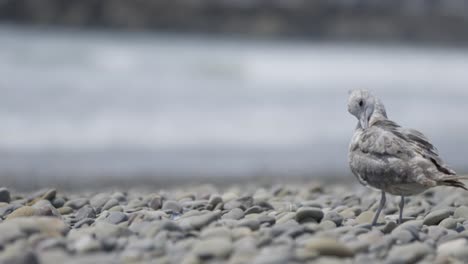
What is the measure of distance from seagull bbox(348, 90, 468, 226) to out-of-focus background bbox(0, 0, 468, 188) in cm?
396

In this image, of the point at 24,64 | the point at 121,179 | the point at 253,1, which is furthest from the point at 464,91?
the point at 253,1

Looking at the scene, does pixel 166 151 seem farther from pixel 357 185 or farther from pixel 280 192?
pixel 280 192

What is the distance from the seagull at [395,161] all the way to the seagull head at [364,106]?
8cm

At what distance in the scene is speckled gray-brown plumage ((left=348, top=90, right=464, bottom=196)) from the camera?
4637 mm

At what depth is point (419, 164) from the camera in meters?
4.66

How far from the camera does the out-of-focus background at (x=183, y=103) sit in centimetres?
978

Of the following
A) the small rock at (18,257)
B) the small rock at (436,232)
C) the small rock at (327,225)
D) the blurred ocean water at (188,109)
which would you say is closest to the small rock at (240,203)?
the small rock at (327,225)

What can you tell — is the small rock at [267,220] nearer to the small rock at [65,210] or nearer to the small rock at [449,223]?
the small rock at [449,223]

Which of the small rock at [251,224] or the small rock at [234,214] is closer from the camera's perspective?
the small rock at [251,224]

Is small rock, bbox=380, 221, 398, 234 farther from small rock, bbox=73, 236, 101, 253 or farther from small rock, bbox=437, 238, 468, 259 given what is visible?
small rock, bbox=73, 236, 101, 253

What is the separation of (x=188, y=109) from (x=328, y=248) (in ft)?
33.8

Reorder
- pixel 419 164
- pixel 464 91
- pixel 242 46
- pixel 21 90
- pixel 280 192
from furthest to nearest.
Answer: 1. pixel 242 46
2. pixel 464 91
3. pixel 21 90
4. pixel 280 192
5. pixel 419 164

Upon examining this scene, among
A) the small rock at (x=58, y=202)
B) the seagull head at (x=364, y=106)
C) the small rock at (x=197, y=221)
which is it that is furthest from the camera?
the small rock at (x=58, y=202)

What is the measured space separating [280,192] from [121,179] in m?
2.55
